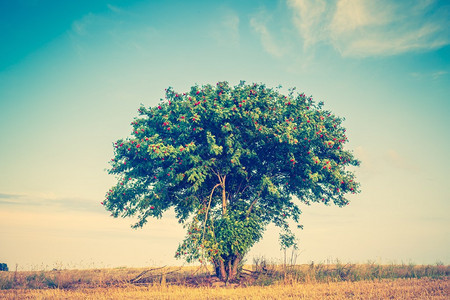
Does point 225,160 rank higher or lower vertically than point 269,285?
higher

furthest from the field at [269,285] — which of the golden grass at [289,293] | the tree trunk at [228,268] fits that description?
the tree trunk at [228,268]

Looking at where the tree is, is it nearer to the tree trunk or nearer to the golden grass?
the tree trunk

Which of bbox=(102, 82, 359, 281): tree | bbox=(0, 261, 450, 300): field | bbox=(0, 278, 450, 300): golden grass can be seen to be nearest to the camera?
bbox=(0, 278, 450, 300): golden grass

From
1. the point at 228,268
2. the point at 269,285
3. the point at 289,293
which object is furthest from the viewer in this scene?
the point at 228,268

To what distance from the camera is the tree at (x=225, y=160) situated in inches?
657

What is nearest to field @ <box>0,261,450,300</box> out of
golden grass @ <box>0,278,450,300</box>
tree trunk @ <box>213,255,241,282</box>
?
golden grass @ <box>0,278,450,300</box>

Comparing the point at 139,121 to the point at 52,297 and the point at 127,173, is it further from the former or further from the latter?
the point at 52,297

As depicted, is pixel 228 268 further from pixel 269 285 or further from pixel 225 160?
pixel 225 160

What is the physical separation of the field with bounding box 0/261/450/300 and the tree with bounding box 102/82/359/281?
161cm

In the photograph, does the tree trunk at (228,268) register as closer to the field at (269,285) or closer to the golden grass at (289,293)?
the field at (269,285)

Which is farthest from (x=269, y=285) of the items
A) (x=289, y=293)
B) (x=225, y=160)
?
(x=225, y=160)

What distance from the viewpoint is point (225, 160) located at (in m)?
18.1

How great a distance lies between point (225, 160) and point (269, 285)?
644 cm

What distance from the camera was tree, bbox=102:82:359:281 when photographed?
16688mm
